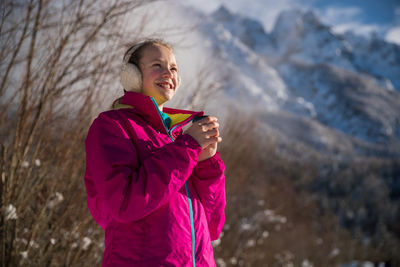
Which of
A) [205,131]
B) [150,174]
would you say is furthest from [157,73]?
[150,174]

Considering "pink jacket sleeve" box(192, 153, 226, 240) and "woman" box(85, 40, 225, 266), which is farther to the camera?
"pink jacket sleeve" box(192, 153, 226, 240)

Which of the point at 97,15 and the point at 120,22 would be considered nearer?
the point at 97,15

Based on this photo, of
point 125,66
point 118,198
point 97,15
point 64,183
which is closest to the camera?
point 118,198

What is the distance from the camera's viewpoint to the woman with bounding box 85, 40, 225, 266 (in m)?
0.85

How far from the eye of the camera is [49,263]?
242 centimetres

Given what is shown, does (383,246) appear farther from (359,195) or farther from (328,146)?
(328,146)

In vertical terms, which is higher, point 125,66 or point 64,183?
point 125,66

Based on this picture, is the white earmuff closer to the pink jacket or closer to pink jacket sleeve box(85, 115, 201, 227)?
the pink jacket

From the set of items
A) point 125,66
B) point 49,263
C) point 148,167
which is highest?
point 125,66

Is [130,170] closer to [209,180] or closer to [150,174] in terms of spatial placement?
[150,174]

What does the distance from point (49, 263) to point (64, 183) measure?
26.4 inches

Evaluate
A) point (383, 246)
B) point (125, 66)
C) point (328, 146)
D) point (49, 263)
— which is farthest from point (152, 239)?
point (328, 146)

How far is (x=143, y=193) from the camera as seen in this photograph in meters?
0.84

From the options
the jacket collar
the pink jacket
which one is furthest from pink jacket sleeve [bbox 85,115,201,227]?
the jacket collar
